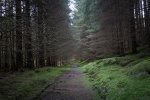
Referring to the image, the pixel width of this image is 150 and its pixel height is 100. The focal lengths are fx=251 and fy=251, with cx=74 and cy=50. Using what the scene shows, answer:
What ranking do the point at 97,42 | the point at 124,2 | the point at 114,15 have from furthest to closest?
1. the point at 97,42
2. the point at 114,15
3. the point at 124,2

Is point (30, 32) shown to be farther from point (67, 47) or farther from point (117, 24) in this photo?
point (67, 47)

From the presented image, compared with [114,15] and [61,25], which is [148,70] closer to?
[114,15]

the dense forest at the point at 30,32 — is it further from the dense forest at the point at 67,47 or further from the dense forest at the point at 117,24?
the dense forest at the point at 117,24

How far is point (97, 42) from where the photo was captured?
3988cm

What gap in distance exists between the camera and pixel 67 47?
47.5m

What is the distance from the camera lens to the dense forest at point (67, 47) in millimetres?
12336

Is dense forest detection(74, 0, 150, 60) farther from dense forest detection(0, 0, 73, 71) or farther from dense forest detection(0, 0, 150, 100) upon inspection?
dense forest detection(0, 0, 73, 71)

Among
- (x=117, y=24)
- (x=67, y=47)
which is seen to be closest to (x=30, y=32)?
(x=117, y=24)

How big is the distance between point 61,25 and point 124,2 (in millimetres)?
13594

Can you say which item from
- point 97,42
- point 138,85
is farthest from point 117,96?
point 97,42

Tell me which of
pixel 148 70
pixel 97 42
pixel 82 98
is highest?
pixel 97 42

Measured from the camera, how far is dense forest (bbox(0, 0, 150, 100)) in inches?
486

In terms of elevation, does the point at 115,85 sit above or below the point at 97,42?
below

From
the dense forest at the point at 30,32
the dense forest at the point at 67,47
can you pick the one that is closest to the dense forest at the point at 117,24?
the dense forest at the point at 67,47
